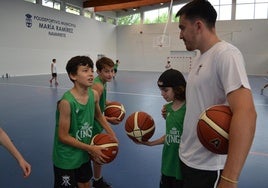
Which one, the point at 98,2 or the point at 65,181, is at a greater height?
the point at 98,2

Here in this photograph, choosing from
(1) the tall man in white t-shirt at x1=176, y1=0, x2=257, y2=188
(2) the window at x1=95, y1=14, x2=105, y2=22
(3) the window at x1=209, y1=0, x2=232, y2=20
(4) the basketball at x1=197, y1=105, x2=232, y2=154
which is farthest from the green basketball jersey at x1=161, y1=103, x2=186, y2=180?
(2) the window at x1=95, y1=14, x2=105, y2=22

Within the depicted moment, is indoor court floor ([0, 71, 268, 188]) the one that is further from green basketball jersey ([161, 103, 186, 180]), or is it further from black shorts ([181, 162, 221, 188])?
black shorts ([181, 162, 221, 188])

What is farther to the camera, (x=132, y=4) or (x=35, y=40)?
(x=132, y=4)

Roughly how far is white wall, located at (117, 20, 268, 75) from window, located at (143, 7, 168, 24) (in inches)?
21.9

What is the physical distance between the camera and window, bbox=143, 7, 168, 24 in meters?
24.6

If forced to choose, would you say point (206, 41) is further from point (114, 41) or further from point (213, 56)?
point (114, 41)

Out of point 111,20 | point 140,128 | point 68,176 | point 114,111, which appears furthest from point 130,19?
point 68,176

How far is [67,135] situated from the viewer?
1.95 m

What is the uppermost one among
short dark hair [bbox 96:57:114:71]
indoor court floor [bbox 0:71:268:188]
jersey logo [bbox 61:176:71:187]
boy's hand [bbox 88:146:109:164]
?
short dark hair [bbox 96:57:114:71]

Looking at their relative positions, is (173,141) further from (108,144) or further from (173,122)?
(108,144)

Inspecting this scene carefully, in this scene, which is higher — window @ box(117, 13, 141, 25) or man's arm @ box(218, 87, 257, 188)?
window @ box(117, 13, 141, 25)

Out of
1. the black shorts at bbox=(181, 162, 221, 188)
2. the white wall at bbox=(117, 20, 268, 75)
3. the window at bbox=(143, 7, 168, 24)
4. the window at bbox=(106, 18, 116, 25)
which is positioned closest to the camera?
the black shorts at bbox=(181, 162, 221, 188)

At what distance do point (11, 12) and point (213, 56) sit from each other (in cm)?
1785

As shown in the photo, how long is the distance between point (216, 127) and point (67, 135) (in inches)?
46.9
